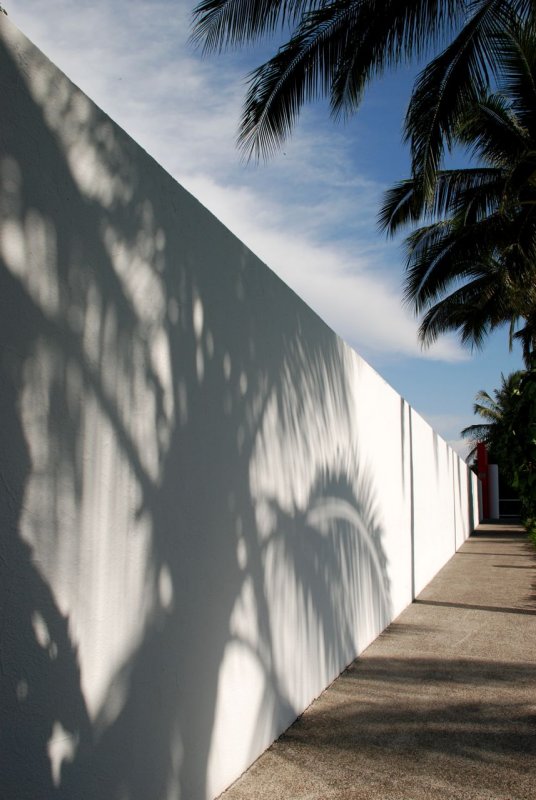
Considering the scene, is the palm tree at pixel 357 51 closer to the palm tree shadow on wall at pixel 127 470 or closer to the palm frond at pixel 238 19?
the palm frond at pixel 238 19

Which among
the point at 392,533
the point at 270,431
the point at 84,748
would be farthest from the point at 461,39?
the point at 84,748

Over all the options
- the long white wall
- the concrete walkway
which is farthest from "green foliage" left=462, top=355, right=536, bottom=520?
the long white wall

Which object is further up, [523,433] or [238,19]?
[238,19]

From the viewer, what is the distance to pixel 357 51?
7781 millimetres

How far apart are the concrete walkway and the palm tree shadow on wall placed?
26 centimetres

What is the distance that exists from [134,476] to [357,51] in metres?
6.64

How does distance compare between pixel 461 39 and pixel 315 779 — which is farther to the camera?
pixel 461 39

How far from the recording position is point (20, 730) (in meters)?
1.91

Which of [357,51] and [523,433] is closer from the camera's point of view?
[357,51]

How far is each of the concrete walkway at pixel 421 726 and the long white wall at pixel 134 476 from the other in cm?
22

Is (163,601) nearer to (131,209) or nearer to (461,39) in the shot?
(131,209)

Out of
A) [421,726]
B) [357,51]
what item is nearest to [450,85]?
[357,51]

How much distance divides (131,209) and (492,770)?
2924mm

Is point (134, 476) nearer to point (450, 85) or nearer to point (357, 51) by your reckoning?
point (357, 51)
